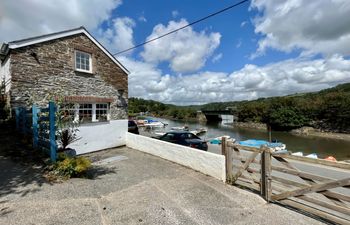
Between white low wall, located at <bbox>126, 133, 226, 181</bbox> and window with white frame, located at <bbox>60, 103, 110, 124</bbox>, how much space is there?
2531 millimetres

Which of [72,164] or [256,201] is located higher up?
[72,164]

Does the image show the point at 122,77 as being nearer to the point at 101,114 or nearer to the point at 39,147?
the point at 101,114

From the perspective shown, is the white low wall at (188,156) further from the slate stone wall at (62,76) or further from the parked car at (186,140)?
the slate stone wall at (62,76)

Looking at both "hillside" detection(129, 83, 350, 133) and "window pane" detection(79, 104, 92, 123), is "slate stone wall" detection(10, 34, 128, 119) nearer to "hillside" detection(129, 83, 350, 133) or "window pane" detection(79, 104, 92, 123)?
"window pane" detection(79, 104, 92, 123)

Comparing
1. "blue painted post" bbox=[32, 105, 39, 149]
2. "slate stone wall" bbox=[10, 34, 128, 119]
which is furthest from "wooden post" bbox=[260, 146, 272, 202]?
"slate stone wall" bbox=[10, 34, 128, 119]

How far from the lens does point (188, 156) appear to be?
7199 mm

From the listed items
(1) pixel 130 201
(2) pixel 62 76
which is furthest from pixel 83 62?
(1) pixel 130 201

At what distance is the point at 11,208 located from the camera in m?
3.78

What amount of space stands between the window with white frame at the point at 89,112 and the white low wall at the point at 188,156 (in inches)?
99.7

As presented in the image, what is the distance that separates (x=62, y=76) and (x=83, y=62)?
A: 155cm

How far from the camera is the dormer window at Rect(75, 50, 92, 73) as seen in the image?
10430mm

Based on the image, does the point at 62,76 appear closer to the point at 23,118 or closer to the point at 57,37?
the point at 57,37

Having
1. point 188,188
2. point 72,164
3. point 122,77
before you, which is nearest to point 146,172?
point 188,188

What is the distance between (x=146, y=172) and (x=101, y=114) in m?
5.87
